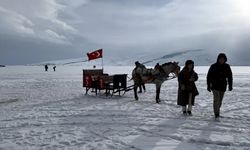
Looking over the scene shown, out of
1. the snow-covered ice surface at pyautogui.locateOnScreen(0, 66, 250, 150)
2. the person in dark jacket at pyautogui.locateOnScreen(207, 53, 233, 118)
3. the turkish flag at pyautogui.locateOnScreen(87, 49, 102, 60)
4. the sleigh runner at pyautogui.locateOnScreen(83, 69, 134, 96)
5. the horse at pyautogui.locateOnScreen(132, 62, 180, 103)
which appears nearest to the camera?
the snow-covered ice surface at pyautogui.locateOnScreen(0, 66, 250, 150)

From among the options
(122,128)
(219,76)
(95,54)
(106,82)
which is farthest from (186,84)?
(95,54)

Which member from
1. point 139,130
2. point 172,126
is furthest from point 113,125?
point 172,126

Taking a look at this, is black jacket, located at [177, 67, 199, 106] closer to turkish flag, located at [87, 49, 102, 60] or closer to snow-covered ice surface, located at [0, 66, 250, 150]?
snow-covered ice surface, located at [0, 66, 250, 150]

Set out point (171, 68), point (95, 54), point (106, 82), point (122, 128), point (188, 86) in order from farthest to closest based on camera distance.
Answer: point (95, 54) → point (106, 82) → point (171, 68) → point (188, 86) → point (122, 128)

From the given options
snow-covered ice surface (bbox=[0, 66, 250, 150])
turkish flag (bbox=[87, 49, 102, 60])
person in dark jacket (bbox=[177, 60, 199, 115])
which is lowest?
snow-covered ice surface (bbox=[0, 66, 250, 150])

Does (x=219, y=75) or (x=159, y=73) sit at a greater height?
(x=159, y=73)

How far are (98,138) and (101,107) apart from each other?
5395 mm

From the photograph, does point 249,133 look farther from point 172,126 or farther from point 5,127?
point 5,127

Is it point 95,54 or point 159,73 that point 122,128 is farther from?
point 95,54

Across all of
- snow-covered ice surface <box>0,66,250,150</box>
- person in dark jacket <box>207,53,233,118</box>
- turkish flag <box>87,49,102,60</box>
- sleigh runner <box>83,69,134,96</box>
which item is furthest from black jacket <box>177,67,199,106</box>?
turkish flag <box>87,49,102,60</box>

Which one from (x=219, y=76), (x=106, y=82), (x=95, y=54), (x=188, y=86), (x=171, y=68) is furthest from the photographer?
(x=95, y=54)

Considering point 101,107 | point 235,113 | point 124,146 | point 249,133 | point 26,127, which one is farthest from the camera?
point 101,107

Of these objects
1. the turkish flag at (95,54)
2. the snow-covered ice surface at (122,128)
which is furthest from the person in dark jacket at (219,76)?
the turkish flag at (95,54)

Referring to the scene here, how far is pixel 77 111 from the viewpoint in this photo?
11.7m
